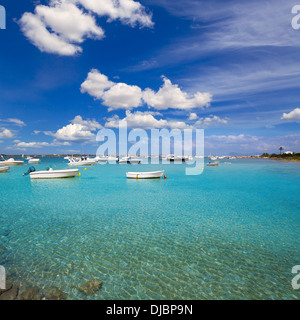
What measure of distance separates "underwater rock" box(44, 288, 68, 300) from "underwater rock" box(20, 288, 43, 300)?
197mm

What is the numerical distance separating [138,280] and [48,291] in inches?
118

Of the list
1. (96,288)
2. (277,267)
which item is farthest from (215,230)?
(96,288)

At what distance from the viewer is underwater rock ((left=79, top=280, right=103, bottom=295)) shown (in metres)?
6.03

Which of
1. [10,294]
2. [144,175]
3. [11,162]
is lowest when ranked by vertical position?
[10,294]

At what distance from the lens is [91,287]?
245 inches

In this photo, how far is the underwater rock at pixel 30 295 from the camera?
5.64 metres

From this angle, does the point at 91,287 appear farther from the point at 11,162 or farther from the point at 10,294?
the point at 11,162

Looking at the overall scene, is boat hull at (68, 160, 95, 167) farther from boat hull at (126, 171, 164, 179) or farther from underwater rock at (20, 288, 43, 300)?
underwater rock at (20, 288, 43, 300)

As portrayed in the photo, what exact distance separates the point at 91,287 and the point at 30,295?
1.84m

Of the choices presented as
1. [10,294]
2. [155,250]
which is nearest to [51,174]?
[155,250]
